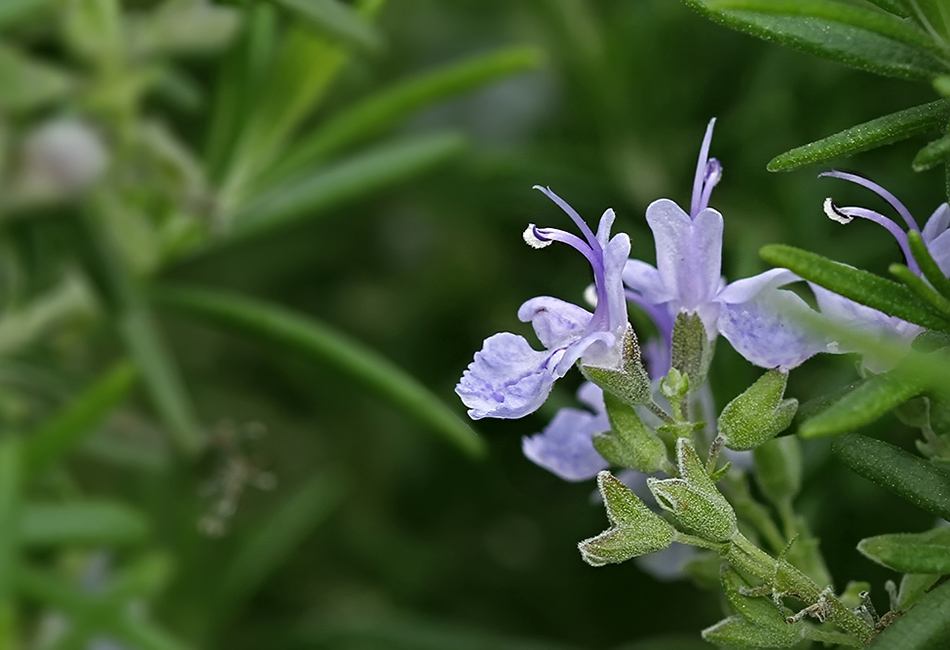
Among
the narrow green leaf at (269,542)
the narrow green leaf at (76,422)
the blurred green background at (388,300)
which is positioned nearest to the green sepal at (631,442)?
the blurred green background at (388,300)

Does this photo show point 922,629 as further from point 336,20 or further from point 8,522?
point 8,522

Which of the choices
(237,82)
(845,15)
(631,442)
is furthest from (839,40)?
(237,82)

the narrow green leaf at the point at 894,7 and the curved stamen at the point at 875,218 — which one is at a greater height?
the narrow green leaf at the point at 894,7

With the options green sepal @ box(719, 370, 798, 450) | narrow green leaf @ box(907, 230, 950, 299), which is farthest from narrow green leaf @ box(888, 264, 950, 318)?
green sepal @ box(719, 370, 798, 450)

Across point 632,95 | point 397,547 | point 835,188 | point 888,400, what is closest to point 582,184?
point 632,95

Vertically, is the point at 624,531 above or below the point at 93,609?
below

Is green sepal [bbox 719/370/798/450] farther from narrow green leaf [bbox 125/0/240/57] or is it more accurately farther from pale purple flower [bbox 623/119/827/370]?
narrow green leaf [bbox 125/0/240/57]

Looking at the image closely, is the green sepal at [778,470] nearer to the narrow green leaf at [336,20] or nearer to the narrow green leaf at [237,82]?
the narrow green leaf at [336,20]
